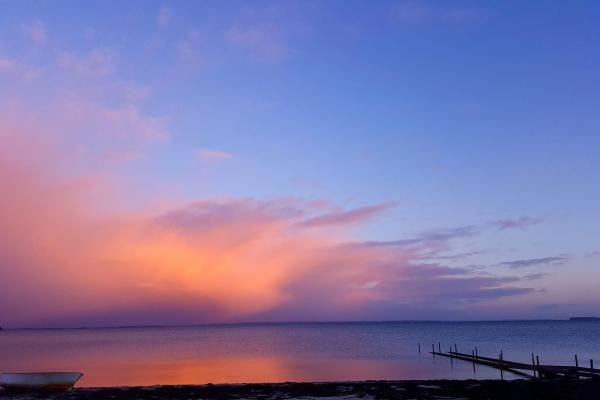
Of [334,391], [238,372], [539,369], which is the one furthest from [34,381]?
[539,369]

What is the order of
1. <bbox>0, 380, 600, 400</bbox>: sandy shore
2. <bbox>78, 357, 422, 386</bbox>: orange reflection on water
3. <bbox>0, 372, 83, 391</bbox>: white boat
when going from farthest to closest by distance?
<bbox>78, 357, 422, 386</bbox>: orange reflection on water, <bbox>0, 372, 83, 391</bbox>: white boat, <bbox>0, 380, 600, 400</bbox>: sandy shore

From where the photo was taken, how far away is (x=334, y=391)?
3506 centimetres

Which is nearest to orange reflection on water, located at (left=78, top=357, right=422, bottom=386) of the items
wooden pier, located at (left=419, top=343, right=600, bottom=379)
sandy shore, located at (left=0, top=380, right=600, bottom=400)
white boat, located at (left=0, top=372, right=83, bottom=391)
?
wooden pier, located at (left=419, top=343, right=600, bottom=379)

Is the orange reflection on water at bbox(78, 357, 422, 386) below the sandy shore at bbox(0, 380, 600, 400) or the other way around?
below

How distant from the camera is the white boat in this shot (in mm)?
34625

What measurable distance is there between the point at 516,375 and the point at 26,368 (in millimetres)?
56700

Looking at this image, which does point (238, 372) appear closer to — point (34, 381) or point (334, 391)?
point (334, 391)

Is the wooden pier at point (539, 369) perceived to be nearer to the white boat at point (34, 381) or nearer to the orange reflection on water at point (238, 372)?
the orange reflection on water at point (238, 372)

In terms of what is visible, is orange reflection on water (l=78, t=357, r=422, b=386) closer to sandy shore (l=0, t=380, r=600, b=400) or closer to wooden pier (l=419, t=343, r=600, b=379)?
wooden pier (l=419, t=343, r=600, b=379)

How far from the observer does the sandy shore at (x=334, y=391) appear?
30469mm

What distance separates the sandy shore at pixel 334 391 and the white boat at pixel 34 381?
0.53m

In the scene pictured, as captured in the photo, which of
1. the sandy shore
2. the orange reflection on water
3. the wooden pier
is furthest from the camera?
the orange reflection on water

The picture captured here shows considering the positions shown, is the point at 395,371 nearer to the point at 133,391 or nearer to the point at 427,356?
the point at 427,356

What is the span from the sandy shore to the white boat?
528 millimetres
